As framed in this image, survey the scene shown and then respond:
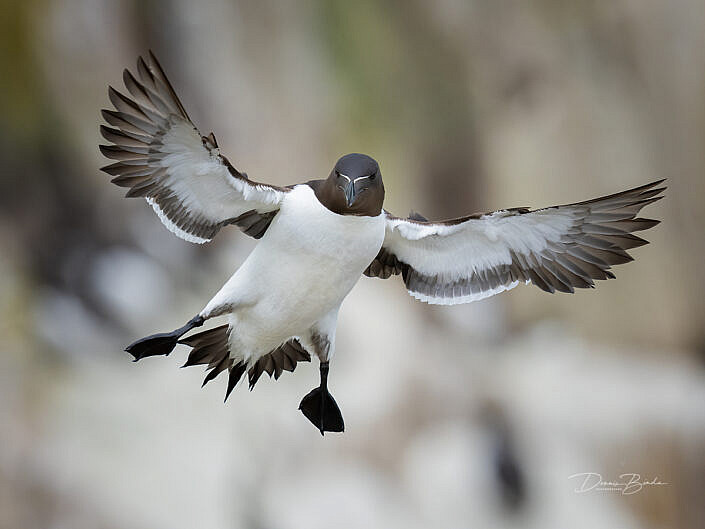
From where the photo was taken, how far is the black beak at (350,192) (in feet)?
7.84

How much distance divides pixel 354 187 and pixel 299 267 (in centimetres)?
36

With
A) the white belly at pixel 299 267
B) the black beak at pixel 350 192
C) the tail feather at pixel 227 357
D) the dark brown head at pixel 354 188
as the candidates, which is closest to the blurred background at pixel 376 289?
the tail feather at pixel 227 357

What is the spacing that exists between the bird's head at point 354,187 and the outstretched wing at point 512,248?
1.24 feet

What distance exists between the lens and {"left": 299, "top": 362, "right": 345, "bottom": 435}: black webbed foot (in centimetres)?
306

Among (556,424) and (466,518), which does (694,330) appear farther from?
(466,518)

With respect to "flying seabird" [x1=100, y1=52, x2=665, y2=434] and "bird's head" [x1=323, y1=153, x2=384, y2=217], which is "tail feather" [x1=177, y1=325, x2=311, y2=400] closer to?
"flying seabird" [x1=100, y1=52, x2=665, y2=434]

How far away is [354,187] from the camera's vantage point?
2.41m

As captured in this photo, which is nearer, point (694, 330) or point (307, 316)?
point (307, 316)

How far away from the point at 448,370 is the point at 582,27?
77.6 inches

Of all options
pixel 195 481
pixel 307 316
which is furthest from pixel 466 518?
pixel 307 316

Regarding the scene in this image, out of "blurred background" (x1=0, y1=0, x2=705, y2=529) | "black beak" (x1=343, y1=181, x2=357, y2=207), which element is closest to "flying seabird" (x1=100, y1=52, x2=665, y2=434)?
"black beak" (x1=343, y1=181, x2=357, y2=207)

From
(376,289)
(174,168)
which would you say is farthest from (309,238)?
(376,289)

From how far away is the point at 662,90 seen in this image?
4.56 m

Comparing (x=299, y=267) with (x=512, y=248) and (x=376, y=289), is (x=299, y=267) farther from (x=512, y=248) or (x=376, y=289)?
(x=376, y=289)
